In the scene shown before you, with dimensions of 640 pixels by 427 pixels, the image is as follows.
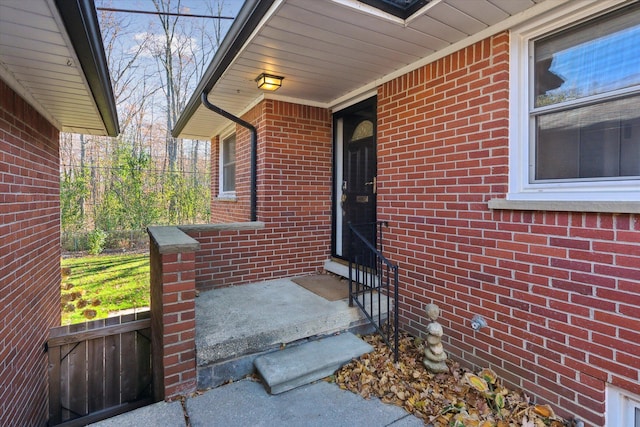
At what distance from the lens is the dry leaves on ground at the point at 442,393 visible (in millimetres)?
1880

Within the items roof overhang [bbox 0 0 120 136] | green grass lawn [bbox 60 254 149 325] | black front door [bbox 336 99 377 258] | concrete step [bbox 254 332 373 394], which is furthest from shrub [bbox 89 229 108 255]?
concrete step [bbox 254 332 373 394]

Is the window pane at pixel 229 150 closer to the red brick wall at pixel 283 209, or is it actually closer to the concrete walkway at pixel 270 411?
the red brick wall at pixel 283 209

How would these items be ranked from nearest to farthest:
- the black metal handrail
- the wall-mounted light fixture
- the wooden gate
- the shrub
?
the black metal handrail < the wooden gate < the wall-mounted light fixture < the shrub

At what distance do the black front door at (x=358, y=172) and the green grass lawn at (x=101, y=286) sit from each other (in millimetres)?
3750

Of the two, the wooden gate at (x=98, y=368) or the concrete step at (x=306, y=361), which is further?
the wooden gate at (x=98, y=368)

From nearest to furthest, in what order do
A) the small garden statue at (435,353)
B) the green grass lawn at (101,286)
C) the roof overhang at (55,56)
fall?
the roof overhang at (55,56), the small garden statue at (435,353), the green grass lawn at (101,286)

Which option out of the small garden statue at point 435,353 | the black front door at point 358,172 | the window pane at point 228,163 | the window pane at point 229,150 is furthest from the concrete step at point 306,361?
the window pane at point 229,150

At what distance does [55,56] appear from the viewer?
2.01m

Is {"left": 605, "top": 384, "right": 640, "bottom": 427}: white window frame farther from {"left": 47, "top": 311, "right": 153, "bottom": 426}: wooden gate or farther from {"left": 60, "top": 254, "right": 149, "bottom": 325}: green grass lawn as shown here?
{"left": 60, "top": 254, "right": 149, "bottom": 325}: green grass lawn

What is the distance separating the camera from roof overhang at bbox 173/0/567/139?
2.05m

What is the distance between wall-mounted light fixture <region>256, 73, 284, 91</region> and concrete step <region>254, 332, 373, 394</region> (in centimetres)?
251

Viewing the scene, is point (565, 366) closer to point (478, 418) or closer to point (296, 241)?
point (478, 418)

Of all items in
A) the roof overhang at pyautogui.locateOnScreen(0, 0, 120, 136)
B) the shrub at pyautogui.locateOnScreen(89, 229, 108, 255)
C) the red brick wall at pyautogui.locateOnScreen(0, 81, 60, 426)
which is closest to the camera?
the roof overhang at pyautogui.locateOnScreen(0, 0, 120, 136)

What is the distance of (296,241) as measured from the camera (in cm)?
411
